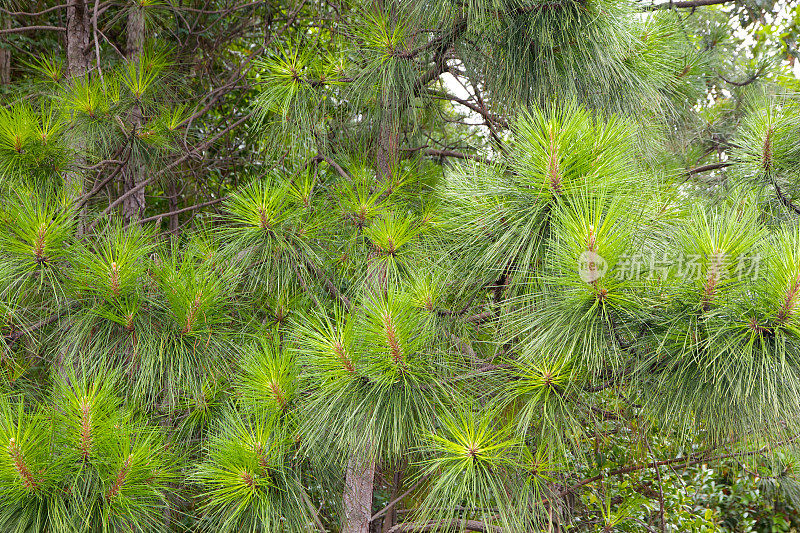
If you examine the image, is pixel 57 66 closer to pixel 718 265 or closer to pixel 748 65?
pixel 718 265

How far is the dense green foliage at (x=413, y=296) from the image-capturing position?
2.90 ft

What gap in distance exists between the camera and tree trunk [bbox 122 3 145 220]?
6.22 ft

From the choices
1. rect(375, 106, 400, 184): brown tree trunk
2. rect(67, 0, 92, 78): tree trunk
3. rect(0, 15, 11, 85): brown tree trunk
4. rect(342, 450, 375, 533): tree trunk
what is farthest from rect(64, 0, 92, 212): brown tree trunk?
rect(342, 450, 375, 533): tree trunk

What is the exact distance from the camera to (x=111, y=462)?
45.9 inches

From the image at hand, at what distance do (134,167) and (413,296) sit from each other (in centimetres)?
105

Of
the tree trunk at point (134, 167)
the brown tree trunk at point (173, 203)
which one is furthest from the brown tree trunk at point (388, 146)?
the brown tree trunk at point (173, 203)

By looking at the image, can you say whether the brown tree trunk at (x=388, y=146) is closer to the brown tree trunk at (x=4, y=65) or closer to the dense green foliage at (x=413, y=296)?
the dense green foliage at (x=413, y=296)

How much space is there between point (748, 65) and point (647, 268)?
1.97m

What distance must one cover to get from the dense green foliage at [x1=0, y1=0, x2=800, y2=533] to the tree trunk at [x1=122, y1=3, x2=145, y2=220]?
57 mm

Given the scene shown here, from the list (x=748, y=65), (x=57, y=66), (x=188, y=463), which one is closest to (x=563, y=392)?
(x=188, y=463)

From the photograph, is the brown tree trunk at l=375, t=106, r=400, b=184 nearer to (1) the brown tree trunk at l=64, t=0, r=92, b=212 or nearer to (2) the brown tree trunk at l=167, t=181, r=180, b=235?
(2) the brown tree trunk at l=167, t=181, r=180, b=235

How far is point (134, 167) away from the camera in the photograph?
1.81m

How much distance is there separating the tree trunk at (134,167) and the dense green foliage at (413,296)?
0.06 metres

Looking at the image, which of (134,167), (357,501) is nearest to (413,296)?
(357,501)
